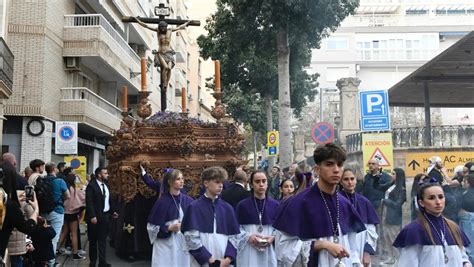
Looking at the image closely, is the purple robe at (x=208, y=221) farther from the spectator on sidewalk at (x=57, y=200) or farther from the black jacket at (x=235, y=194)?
the spectator on sidewalk at (x=57, y=200)

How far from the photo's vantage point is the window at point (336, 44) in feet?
172

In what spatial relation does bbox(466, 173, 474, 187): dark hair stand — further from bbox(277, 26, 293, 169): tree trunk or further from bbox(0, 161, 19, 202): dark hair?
bbox(277, 26, 293, 169): tree trunk

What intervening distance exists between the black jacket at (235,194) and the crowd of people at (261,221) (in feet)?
0.05

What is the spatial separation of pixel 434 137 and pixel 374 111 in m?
11.1

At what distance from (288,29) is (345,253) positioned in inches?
521

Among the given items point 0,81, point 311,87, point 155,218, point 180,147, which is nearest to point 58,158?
point 0,81

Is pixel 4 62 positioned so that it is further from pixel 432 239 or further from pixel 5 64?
pixel 432 239

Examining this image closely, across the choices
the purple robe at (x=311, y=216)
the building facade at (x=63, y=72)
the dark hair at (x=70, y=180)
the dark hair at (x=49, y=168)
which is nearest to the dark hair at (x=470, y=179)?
the purple robe at (x=311, y=216)

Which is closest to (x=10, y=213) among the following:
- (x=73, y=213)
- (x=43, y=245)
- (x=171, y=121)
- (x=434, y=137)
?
(x=43, y=245)

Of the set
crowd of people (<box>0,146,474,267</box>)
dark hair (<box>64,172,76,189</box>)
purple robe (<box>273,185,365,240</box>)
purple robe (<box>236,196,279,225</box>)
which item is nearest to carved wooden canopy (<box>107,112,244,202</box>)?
crowd of people (<box>0,146,474,267</box>)

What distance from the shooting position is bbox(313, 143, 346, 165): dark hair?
410 cm

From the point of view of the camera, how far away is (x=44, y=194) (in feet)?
28.1

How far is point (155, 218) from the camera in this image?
21.7ft

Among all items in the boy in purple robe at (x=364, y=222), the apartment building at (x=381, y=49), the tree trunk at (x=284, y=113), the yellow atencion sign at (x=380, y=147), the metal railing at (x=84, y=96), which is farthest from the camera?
the apartment building at (x=381, y=49)
